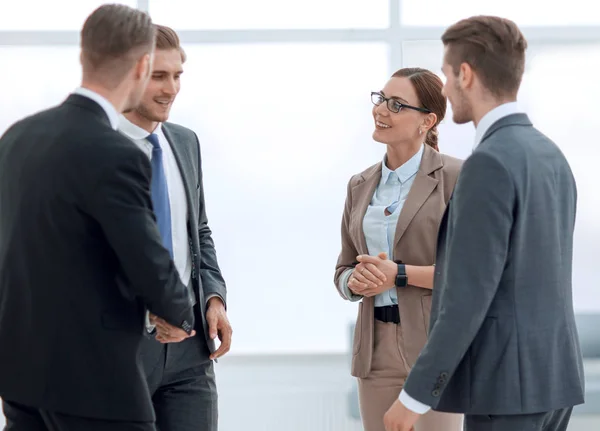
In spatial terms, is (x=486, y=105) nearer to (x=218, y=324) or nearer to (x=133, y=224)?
(x=133, y=224)

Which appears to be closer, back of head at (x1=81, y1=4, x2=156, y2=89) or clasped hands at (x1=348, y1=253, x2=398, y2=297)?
back of head at (x1=81, y1=4, x2=156, y2=89)

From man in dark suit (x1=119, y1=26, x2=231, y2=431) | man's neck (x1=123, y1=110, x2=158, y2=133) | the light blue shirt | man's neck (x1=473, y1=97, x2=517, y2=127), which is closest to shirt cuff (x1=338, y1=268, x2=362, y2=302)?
the light blue shirt

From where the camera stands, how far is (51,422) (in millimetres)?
1904

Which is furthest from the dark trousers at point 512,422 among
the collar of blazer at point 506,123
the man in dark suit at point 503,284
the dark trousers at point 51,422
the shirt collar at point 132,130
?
the shirt collar at point 132,130

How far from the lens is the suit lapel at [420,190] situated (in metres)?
2.85

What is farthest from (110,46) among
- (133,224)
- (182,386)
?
(182,386)

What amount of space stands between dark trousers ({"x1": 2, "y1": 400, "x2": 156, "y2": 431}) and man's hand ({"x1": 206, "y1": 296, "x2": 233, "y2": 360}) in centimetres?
68

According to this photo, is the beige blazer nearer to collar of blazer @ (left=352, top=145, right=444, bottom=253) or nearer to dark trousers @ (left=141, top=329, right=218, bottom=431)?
collar of blazer @ (left=352, top=145, right=444, bottom=253)

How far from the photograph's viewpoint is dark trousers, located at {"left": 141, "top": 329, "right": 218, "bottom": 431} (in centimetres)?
253

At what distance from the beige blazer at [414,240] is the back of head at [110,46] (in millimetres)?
1182

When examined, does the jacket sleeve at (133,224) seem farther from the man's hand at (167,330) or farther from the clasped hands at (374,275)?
the clasped hands at (374,275)

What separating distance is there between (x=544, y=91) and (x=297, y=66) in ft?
4.76

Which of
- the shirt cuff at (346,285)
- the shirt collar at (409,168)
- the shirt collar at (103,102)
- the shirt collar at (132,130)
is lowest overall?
the shirt cuff at (346,285)

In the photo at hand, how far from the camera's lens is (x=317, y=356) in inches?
199
